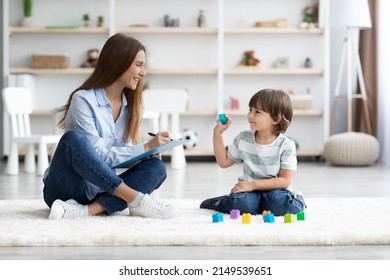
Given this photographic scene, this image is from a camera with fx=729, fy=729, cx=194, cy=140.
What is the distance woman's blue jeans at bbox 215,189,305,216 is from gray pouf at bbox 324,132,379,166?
309 cm

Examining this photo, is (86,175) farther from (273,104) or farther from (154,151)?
(273,104)

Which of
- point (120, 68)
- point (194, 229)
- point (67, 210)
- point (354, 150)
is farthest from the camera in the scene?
point (354, 150)

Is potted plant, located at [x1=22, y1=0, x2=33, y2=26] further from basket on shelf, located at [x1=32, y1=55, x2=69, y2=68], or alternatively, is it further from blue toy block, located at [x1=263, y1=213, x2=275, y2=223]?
blue toy block, located at [x1=263, y1=213, x2=275, y2=223]

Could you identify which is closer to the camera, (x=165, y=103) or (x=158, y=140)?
(x=158, y=140)

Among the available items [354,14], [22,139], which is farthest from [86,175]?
[354,14]

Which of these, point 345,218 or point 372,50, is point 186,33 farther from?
point 345,218

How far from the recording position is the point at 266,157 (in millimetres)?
2809

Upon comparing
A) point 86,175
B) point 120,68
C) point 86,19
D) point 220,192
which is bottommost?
point 220,192

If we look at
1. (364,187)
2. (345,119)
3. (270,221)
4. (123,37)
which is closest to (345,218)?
(270,221)

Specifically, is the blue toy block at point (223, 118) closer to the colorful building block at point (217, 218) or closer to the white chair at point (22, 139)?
the colorful building block at point (217, 218)

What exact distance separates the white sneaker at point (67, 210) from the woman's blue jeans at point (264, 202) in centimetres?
55

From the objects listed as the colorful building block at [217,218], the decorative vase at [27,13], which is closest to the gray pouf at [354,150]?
the decorative vase at [27,13]

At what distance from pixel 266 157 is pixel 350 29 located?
3.72 m

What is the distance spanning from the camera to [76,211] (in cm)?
267
